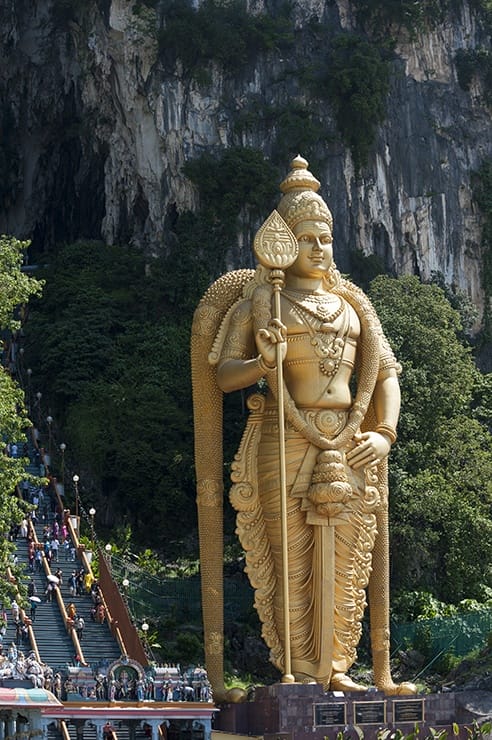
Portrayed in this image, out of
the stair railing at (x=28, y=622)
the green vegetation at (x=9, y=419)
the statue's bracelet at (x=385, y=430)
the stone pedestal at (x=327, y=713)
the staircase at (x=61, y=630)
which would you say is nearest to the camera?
the stone pedestal at (x=327, y=713)

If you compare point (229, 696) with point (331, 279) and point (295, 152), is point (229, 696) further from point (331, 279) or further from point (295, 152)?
point (295, 152)

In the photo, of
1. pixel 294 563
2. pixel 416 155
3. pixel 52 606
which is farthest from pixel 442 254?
pixel 294 563

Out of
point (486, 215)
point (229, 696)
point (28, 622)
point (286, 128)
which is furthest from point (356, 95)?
point (229, 696)

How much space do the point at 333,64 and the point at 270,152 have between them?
8.35 feet

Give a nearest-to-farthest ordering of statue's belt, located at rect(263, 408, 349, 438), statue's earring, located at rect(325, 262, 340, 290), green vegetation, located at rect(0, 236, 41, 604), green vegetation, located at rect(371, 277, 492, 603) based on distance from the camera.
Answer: statue's belt, located at rect(263, 408, 349, 438), statue's earring, located at rect(325, 262, 340, 290), green vegetation, located at rect(0, 236, 41, 604), green vegetation, located at rect(371, 277, 492, 603)

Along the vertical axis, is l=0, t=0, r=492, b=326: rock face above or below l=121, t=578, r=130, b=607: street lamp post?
above

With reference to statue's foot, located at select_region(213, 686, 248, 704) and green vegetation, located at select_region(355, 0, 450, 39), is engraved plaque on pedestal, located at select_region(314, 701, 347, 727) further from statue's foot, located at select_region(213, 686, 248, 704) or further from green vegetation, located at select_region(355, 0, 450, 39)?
green vegetation, located at select_region(355, 0, 450, 39)

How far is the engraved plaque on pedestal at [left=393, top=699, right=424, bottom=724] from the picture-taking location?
80.3 feet

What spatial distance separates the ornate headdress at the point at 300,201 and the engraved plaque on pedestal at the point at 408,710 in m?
6.16

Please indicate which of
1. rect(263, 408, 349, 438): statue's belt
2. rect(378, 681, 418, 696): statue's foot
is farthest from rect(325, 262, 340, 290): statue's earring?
rect(378, 681, 418, 696): statue's foot

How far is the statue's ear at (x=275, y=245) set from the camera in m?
25.6

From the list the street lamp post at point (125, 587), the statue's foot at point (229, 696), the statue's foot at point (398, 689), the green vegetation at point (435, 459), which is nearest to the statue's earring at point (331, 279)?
the statue's foot at point (398, 689)

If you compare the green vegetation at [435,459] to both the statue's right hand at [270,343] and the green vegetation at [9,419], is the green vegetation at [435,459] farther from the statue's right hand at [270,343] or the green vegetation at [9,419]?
the statue's right hand at [270,343]

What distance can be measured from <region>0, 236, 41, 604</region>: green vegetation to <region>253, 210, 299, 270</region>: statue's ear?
484 centimetres
